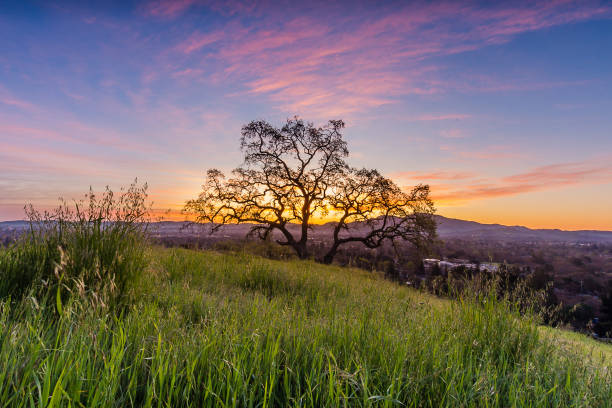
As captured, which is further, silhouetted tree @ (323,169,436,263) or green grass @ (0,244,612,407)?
silhouetted tree @ (323,169,436,263)

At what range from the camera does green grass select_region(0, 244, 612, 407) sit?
2.18 meters

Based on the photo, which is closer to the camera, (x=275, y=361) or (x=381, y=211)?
(x=275, y=361)

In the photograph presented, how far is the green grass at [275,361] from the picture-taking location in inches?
86.0

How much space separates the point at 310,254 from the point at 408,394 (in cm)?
2546

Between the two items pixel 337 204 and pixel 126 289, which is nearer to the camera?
pixel 126 289

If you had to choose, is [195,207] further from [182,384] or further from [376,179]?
[182,384]

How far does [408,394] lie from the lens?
2680mm

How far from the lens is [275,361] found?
2.83m

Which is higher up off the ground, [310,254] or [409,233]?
[409,233]

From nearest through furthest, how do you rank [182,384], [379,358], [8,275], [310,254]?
[182,384], [379,358], [8,275], [310,254]

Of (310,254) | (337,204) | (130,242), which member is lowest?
(310,254)

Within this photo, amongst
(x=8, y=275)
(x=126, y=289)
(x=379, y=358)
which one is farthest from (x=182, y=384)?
(x=8, y=275)

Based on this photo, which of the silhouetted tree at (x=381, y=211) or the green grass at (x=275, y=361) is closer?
the green grass at (x=275, y=361)

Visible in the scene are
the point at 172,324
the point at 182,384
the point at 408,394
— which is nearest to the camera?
the point at 182,384
